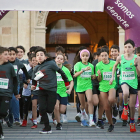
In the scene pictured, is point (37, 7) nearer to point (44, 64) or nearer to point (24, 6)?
point (24, 6)

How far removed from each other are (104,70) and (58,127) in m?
1.62

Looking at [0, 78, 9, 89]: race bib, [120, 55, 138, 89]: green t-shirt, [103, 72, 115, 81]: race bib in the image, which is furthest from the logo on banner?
[0, 78, 9, 89]: race bib

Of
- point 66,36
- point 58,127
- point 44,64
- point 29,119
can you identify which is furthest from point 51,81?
point 66,36

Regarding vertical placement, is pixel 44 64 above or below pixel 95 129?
above

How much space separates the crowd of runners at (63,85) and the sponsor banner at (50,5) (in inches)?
43.3

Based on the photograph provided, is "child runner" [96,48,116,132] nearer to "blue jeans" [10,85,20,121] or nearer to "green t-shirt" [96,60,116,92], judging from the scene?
"green t-shirt" [96,60,116,92]

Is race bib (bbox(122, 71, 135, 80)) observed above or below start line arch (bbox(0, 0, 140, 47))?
below

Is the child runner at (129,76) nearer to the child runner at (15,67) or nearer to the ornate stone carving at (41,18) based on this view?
the child runner at (15,67)

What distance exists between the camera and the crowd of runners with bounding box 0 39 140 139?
7562 millimetres

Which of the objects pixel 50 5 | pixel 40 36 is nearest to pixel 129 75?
pixel 50 5

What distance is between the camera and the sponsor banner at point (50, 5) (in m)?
10.0

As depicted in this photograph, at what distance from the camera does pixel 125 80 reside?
807 centimetres

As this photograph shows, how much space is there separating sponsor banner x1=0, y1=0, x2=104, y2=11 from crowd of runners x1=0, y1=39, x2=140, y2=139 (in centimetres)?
110

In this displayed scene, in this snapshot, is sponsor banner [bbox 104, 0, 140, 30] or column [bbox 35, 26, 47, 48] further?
column [bbox 35, 26, 47, 48]
